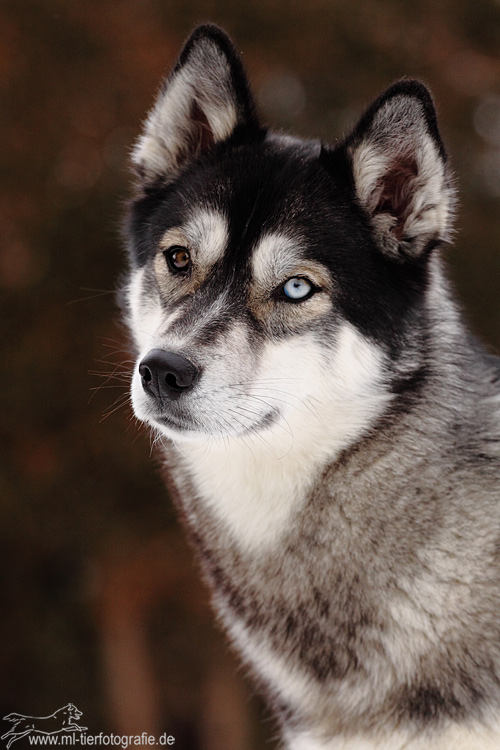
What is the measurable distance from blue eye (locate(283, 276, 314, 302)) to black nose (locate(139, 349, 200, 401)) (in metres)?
0.54

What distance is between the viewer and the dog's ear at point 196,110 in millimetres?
3391

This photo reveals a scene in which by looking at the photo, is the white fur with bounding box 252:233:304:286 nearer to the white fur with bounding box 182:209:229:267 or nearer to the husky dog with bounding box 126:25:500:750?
the husky dog with bounding box 126:25:500:750

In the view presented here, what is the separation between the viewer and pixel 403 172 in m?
3.18

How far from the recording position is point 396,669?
3.06 metres

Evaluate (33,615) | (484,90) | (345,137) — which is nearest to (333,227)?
(345,137)

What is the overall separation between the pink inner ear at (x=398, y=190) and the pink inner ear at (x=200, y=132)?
0.87 meters

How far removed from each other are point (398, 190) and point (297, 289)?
0.59 meters

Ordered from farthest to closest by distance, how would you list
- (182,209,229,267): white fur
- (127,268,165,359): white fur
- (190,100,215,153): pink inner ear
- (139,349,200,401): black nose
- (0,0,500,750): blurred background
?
(0,0,500,750): blurred background < (190,100,215,153): pink inner ear < (127,268,165,359): white fur < (182,209,229,267): white fur < (139,349,200,401): black nose

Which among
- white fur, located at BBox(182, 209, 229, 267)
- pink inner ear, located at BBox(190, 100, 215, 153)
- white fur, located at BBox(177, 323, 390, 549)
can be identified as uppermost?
pink inner ear, located at BBox(190, 100, 215, 153)

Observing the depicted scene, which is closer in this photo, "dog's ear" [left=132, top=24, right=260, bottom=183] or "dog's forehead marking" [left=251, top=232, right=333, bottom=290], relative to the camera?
"dog's forehead marking" [left=251, top=232, right=333, bottom=290]

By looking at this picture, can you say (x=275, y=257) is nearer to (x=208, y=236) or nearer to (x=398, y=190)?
(x=208, y=236)

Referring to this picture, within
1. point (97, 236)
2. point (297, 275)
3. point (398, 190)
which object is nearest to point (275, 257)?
point (297, 275)

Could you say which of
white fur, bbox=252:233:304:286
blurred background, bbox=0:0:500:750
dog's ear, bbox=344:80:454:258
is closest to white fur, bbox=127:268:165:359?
white fur, bbox=252:233:304:286

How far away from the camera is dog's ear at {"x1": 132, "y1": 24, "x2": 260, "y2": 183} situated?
3391 millimetres
